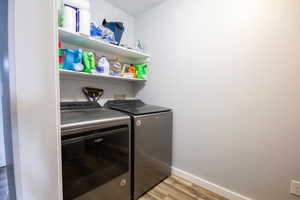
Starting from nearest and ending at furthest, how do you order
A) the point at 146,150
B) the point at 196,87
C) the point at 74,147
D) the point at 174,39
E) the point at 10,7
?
the point at 10,7 < the point at 74,147 < the point at 146,150 < the point at 196,87 < the point at 174,39

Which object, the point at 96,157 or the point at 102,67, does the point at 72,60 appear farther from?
the point at 96,157

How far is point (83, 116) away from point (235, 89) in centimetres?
149

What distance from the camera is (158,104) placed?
75.2 inches

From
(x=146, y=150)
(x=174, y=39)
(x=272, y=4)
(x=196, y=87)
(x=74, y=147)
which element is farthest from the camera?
(x=174, y=39)

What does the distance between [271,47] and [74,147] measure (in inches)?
71.0

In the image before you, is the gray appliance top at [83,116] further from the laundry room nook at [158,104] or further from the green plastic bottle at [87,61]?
the green plastic bottle at [87,61]

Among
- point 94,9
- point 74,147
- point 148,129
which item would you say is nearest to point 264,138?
point 148,129

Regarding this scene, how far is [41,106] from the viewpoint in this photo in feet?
1.60

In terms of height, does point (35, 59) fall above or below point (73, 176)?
above

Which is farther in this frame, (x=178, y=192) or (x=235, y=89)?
(x=178, y=192)

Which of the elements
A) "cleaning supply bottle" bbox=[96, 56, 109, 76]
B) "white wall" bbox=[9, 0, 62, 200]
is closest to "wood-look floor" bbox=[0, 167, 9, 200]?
"white wall" bbox=[9, 0, 62, 200]

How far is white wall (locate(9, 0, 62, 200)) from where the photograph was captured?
43 cm

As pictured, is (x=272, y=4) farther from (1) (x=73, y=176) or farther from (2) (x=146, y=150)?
(1) (x=73, y=176)

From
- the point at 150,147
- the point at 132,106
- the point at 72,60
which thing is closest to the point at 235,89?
the point at 150,147
